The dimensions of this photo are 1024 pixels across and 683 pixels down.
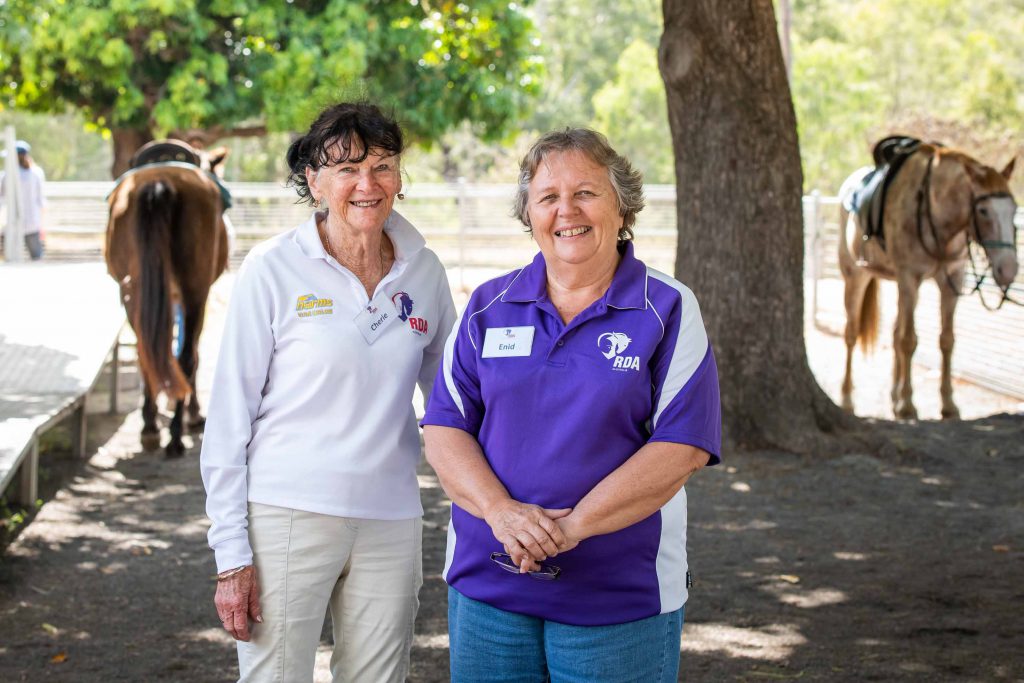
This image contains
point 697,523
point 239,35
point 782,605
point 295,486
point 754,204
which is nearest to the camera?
point 295,486

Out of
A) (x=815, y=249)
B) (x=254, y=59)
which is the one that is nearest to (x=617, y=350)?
(x=815, y=249)

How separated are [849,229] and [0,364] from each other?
751cm

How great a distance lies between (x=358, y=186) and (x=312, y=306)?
1.05 ft

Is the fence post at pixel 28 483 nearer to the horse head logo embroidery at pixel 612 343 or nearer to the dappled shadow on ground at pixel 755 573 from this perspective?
the dappled shadow on ground at pixel 755 573

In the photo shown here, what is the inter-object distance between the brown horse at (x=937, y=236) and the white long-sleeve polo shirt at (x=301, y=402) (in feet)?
26.4

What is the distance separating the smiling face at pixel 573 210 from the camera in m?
2.81

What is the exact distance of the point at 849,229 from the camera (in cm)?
1166

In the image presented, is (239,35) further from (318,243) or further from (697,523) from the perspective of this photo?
(318,243)

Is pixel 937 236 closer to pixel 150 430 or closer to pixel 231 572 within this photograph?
pixel 150 430

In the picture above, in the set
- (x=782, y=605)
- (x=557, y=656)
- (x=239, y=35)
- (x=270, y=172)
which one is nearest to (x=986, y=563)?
(x=782, y=605)

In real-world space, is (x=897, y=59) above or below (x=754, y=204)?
above

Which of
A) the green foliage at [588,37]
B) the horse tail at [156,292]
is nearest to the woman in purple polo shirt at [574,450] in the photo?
the horse tail at [156,292]

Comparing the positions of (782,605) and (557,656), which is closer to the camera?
(557,656)

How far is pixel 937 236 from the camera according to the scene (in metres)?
10.2
